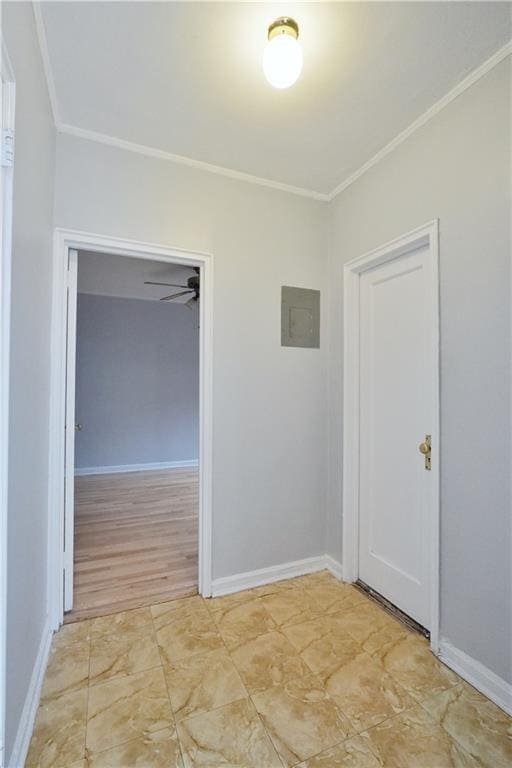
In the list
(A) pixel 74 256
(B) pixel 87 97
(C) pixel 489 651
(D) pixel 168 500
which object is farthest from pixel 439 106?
(D) pixel 168 500

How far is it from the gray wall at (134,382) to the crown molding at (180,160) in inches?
152

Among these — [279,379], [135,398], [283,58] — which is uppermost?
[283,58]

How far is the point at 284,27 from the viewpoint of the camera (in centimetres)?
137

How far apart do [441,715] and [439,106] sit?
9.04ft

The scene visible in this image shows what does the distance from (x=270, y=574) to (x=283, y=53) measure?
9.13ft

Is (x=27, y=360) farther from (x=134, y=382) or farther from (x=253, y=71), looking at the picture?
(x=134, y=382)

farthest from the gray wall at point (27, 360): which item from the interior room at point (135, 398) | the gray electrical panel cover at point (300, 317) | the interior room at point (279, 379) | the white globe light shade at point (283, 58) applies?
the interior room at point (135, 398)

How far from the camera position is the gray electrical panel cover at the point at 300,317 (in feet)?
8.36

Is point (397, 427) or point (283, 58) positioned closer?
point (283, 58)

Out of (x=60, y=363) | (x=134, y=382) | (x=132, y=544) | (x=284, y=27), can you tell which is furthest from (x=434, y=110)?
(x=134, y=382)

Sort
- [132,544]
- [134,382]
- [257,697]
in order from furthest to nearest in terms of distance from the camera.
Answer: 1. [134,382]
2. [132,544]
3. [257,697]

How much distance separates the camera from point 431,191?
187 centimetres

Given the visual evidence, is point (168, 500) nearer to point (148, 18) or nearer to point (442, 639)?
point (442, 639)

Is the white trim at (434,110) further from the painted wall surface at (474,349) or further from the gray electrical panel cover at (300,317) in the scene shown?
the gray electrical panel cover at (300,317)
